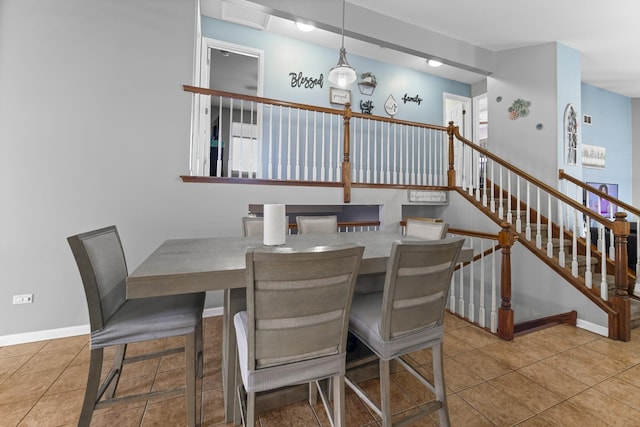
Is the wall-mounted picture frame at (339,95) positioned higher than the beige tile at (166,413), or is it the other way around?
the wall-mounted picture frame at (339,95)

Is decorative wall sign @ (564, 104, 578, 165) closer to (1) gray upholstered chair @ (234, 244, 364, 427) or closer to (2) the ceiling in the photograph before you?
(2) the ceiling

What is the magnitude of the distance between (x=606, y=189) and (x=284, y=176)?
650 centimetres

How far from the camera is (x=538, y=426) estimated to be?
1478mm

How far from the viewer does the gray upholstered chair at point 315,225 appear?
276 centimetres

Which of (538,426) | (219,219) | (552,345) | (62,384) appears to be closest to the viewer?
(538,426)

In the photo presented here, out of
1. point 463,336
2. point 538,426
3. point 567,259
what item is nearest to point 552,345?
point 463,336

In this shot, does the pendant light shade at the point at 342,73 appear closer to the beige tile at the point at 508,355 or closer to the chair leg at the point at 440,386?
the chair leg at the point at 440,386

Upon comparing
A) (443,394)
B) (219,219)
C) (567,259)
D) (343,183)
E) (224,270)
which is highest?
(343,183)

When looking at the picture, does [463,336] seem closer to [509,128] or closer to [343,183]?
[343,183]

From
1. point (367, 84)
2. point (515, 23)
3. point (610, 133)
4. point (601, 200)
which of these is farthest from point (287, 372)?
point (610, 133)

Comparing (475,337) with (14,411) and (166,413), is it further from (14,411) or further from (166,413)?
(14,411)

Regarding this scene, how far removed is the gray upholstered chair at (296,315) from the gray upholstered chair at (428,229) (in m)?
1.26

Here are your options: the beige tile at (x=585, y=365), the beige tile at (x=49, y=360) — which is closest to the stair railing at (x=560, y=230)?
the beige tile at (x=585, y=365)

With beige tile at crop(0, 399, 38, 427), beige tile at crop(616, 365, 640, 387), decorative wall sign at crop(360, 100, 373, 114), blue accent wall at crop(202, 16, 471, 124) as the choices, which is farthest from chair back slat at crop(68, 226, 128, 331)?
decorative wall sign at crop(360, 100, 373, 114)
